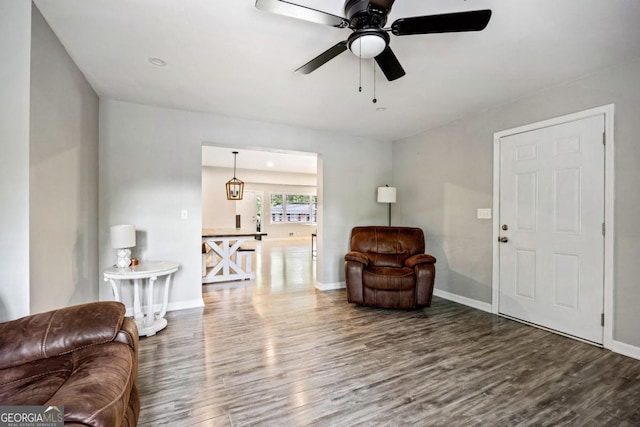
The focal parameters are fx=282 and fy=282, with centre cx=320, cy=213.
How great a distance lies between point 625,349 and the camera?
241cm

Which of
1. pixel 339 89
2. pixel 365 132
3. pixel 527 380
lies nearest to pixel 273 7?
pixel 339 89

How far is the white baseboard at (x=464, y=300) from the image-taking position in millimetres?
3525

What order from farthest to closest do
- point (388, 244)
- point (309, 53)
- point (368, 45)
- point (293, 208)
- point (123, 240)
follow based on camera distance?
point (293, 208), point (388, 244), point (123, 240), point (309, 53), point (368, 45)

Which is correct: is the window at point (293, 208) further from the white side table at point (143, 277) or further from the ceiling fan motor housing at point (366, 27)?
the ceiling fan motor housing at point (366, 27)

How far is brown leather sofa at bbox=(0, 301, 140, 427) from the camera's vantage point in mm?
979

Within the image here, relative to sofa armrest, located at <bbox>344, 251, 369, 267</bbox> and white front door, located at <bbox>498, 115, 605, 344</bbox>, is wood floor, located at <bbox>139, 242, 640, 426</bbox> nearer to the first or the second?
white front door, located at <bbox>498, 115, 605, 344</bbox>

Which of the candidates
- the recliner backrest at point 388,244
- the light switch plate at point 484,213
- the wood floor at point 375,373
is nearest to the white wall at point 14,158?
the wood floor at point 375,373

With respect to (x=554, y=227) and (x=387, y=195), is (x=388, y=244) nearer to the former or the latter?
(x=387, y=195)

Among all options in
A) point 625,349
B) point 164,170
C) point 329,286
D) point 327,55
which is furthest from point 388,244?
point 164,170

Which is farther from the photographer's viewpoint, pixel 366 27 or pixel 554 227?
pixel 554 227

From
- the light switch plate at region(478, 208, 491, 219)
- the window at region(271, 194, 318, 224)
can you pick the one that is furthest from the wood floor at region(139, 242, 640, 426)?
the window at region(271, 194, 318, 224)

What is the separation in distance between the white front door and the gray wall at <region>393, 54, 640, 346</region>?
0.46 ft

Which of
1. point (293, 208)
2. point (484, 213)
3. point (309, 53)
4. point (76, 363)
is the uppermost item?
point (309, 53)

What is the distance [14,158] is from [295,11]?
1.82 meters
